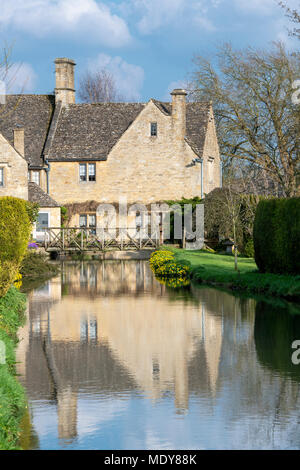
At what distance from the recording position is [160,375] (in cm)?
1153

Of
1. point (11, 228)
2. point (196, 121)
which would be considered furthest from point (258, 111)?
point (11, 228)

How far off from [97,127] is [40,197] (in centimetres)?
849

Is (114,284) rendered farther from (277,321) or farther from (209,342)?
(209,342)

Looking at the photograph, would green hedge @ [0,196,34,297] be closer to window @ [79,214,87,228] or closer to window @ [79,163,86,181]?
window @ [79,214,87,228]

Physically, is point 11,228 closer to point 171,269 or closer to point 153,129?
point 171,269

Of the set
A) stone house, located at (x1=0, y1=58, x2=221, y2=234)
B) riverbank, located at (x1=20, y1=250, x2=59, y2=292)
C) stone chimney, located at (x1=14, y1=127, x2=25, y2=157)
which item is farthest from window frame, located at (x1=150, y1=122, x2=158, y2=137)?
riverbank, located at (x1=20, y1=250, x2=59, y2=292)

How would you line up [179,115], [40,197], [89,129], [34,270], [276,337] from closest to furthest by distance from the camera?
[276,337], [34,270], [40,197], [179,115], [89,129]

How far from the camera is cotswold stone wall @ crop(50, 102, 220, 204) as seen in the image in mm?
53719

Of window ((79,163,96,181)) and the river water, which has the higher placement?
window ((79,163,96,181))

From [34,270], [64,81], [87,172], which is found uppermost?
[64,81]

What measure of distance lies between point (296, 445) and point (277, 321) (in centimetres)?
950

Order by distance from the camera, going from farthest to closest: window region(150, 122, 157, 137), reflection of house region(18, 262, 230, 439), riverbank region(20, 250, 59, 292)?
window region(150, 122, 157, 137)
riverbank region(20, 250, 59, 292)
reflection of house region(18, 262, 230, 439)

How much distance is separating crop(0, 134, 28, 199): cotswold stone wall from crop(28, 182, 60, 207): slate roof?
6.63ft

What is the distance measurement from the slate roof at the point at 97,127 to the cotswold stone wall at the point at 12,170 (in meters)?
6.40
